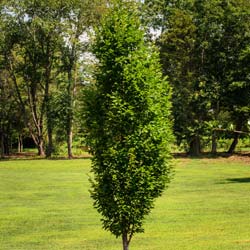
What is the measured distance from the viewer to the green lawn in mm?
14820

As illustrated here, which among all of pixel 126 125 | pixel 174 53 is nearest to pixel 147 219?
pixel 126 125

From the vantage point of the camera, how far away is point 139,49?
951 centimetres

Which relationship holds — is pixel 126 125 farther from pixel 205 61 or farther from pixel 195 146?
pixel 205 61

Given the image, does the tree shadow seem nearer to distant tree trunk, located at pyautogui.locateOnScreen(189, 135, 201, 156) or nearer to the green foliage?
the green foliage

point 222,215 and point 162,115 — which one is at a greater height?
point 162,115

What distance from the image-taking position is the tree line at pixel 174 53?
54.8 meters

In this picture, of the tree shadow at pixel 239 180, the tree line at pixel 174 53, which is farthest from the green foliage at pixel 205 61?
the tree shadow at pixel 239 180

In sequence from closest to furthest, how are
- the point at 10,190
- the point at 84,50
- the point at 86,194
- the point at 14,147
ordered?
the point at 86,194 < the point at 10,190 < the point at 84,50 < the point at 14,147

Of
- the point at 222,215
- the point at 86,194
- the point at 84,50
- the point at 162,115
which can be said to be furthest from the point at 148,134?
the point at 84,50

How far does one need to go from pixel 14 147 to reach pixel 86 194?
6075cm

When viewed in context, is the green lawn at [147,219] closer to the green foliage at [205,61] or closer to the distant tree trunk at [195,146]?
the green foliage at [205,61]

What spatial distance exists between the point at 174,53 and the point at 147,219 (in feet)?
127

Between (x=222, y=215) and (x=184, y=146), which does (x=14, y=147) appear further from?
(x=222, y=215)

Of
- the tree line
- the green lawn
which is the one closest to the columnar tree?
the green lawn
